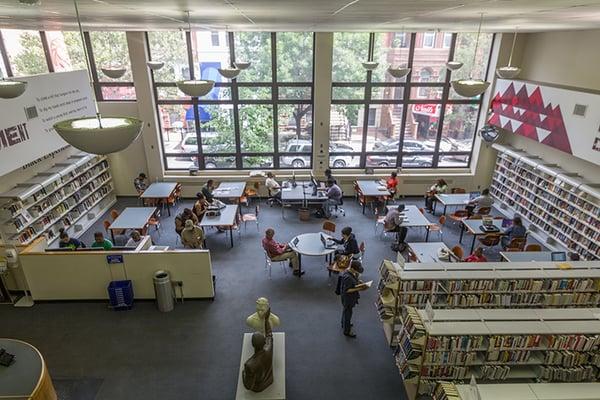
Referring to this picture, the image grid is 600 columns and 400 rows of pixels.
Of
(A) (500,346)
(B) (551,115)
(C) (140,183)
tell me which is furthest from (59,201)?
(B) (551,115)

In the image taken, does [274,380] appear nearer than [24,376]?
No

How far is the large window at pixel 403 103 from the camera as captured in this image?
10.9m

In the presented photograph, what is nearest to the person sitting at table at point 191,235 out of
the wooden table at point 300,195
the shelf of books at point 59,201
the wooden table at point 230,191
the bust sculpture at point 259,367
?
the wooden table at point 230,191

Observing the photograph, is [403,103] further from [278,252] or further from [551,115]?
[278,252]

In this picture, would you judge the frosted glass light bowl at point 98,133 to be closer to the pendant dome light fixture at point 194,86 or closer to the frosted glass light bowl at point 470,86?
the pendant dome light fixture at point 194,86

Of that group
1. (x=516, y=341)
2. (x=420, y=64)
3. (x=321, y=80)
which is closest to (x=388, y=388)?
(x=516, y=341)

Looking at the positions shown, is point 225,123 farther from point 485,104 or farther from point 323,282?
point 485,104

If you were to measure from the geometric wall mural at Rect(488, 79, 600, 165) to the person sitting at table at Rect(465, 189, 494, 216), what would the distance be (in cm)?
176

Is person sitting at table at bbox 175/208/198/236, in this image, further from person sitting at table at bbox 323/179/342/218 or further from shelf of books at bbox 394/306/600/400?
shelf of books at bbox 394/306/600/400

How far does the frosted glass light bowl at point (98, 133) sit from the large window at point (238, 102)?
29.7 ft

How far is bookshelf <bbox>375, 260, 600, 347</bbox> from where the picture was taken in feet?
18.6

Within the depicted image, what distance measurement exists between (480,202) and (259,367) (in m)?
7.39

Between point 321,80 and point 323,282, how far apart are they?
614 centimetres

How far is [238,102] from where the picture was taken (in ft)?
37.3
